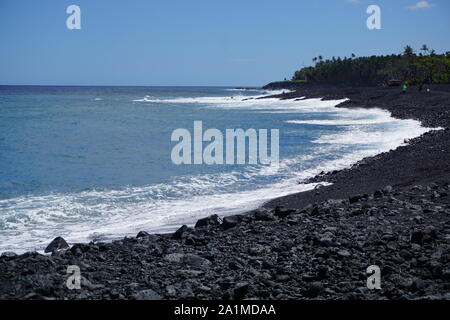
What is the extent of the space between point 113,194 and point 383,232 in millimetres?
7324

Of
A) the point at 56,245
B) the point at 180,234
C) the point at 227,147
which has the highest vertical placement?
the point at 227,147

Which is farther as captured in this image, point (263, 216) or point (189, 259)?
point (263, 216)

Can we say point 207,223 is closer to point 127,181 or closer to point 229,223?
point 229,223

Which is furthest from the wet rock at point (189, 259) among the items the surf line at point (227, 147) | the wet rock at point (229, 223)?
the surf line at point (227, 147)

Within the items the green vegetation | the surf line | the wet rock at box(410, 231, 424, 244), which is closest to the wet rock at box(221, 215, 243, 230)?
the wet rock at box(410, 231, 424, 244)

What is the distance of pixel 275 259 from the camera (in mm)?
5836

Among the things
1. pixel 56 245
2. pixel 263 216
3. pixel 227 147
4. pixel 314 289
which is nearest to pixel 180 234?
pixel 263 216

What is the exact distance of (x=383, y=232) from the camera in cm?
652

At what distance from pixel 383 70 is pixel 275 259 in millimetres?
108813

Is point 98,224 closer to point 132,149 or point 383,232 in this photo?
point 383,232

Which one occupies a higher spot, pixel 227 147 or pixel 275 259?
pixel 227 147

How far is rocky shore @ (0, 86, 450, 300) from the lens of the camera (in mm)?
4898

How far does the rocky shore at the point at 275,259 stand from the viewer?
490cm
